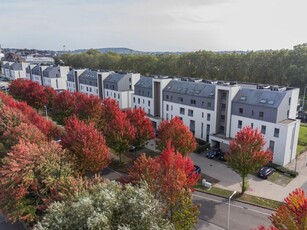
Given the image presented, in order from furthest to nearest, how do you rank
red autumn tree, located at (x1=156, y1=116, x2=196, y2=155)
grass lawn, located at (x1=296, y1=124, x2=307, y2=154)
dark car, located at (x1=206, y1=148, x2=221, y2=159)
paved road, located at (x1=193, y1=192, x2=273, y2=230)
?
grass lawn, located at (x1=296, y1=124, x2=307, y2=154) < dark car, located at (x1=206, y1=148, x2=221, y2=159) < red autumn tree, located at (x1=156, y1=116, x2=196, y2=155) < paved road, located at (x1=193, y1=192, x2=273, y2=230)

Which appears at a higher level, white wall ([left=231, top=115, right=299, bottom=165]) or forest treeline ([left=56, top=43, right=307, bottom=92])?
forest treeline ([left=56, top=43, right=307, bottom=92])

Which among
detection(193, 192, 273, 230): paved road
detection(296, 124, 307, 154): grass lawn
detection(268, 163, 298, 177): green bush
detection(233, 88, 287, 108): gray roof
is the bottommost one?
detection(193, 192, 273, 230): paved road

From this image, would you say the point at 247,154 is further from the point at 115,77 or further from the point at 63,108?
the point at 115,77

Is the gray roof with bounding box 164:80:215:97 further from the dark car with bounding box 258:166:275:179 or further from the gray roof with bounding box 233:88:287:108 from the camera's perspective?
the dark car with bounding box 258:166:275:179

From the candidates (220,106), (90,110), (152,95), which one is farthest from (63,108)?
(220,106)

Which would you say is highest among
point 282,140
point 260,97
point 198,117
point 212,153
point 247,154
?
point 260,97

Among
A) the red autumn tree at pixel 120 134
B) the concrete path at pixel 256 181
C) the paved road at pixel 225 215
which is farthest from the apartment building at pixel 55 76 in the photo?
the paved road at pixel 225 215

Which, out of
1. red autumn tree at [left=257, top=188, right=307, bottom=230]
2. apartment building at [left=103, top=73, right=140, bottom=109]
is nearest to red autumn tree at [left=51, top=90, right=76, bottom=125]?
apartment building at [left=103, top=73, right=140, bottom=109]
